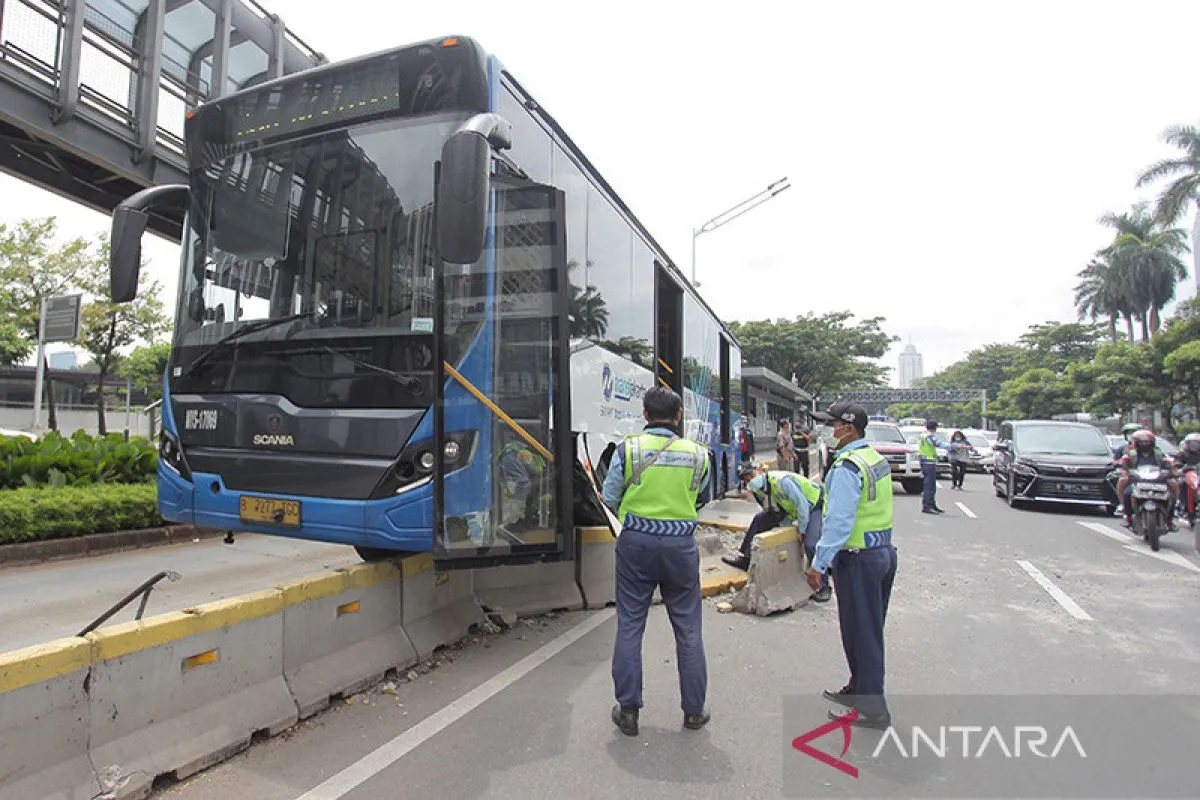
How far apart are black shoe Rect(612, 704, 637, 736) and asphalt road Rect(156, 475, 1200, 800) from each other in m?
0.05

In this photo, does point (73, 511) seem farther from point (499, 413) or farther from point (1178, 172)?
point (1178, 172)

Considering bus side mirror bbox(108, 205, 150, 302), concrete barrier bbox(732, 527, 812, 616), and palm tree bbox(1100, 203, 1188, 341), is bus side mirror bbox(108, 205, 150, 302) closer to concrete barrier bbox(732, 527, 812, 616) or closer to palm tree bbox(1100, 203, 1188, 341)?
Result: concrete barrier bbox(732, 527, 812, 616)

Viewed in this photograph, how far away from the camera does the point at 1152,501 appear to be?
971 cm

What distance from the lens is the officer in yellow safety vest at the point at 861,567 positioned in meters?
3.93

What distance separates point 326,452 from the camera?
4.55 m

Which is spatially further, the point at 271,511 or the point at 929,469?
the point at 929,469

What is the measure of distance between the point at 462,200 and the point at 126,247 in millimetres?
2940

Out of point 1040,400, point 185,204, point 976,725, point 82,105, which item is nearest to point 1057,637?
point 976,725

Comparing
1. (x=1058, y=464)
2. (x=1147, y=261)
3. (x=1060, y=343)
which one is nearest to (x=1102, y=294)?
(x=1147, y=261)

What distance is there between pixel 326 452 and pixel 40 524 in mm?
4986

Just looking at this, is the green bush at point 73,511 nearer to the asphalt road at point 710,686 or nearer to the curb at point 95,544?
the curb at point 95,544

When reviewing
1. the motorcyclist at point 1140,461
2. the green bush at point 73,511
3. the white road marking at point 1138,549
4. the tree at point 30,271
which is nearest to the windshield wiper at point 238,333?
the green bush at point 73,511

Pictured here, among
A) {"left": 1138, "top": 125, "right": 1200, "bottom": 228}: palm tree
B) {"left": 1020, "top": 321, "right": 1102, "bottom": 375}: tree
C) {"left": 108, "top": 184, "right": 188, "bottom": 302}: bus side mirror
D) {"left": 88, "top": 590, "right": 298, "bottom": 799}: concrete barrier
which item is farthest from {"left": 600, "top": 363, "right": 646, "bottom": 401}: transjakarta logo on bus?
{"left": 1020, "top": 321, "right": 1102, "bottom": 375}: tree

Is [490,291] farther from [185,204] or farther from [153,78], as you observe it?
[153,78]
